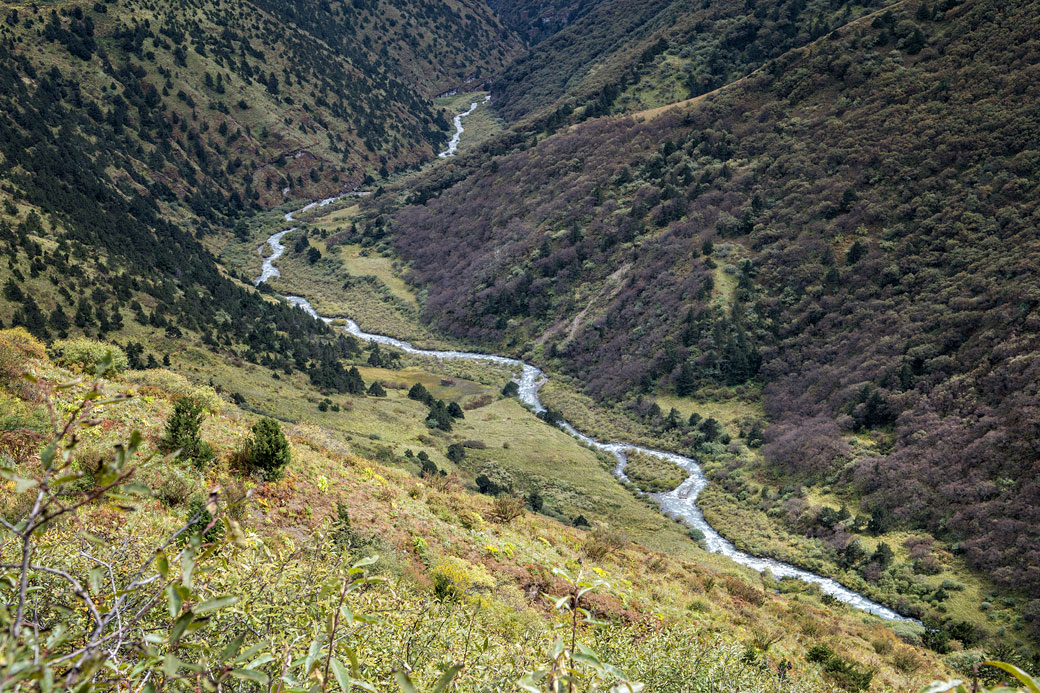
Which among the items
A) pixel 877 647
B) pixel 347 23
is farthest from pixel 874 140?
pixel 347 23

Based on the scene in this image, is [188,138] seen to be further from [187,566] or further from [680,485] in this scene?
[187,566]

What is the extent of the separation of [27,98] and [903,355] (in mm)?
74274

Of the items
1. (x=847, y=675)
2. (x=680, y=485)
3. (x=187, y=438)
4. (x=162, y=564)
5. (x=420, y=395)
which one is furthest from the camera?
(x=420, y=395)

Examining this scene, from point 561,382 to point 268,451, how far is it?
1309 inches

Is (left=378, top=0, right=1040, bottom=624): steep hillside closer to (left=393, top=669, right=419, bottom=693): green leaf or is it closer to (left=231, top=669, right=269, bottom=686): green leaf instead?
(left=393, top=669, right=419, bottom=693): green leaf

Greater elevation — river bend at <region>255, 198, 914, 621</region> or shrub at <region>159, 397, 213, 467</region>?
shrub at <region>159, 397, 213, 467</region>

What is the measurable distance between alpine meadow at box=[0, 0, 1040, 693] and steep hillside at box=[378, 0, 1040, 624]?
0.22m

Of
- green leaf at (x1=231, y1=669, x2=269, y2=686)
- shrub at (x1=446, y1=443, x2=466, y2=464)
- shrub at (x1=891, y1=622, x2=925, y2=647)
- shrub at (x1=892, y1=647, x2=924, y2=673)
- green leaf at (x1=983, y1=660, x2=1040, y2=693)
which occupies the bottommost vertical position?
shrub at (x1=446, y1=443, x2=466, y2=464)

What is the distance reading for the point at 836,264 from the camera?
121ft

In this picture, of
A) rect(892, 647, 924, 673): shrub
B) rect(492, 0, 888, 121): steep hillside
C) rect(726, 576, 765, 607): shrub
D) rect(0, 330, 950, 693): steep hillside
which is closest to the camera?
rect(0, 330, 950, 693): steep hillside

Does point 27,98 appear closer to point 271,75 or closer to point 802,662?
point 271,75

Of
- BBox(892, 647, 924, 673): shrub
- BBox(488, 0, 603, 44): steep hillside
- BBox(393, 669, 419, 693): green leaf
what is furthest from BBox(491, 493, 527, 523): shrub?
BBox(488, 0, 603, 44): steep hillside

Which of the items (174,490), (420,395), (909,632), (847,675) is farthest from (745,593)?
(420,395)

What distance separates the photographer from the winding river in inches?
856
